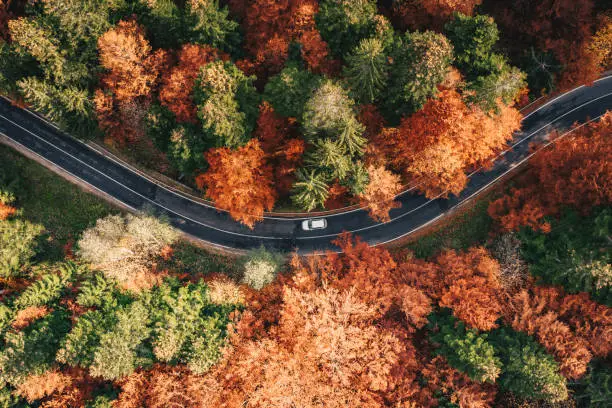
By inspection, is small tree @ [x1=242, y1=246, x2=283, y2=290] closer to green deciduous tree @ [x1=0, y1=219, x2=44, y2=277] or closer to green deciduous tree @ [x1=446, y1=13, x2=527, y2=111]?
green deciduous tree @ [x1=0, y1=219, x2=44, y2=277]

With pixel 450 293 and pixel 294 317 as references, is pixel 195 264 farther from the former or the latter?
pixel 450 293

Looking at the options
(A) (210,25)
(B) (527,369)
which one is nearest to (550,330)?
(B) (527,369)

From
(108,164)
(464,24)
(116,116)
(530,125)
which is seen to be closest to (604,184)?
(530,125)

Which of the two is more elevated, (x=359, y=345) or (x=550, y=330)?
(x=359, y=345)

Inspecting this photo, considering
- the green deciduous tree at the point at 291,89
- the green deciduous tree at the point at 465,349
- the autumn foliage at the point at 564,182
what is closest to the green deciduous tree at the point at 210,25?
the green deciduous tree at the point at 291,89

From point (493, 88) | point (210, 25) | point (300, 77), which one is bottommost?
point (493, 88)

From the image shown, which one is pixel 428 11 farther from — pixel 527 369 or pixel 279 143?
pixel 527 369

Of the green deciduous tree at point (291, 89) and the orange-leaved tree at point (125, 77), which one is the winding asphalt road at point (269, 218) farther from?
the green deciduous tree at point (291, 89)
